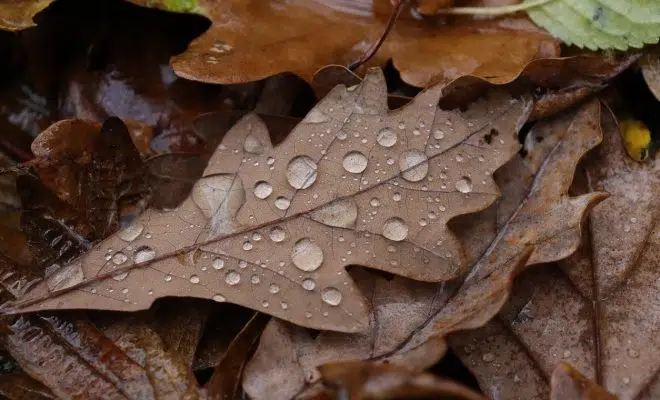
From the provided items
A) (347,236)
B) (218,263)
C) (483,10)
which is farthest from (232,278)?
(483,10)

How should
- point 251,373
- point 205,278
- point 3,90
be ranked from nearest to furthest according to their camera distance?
point 251,373 → point 205,278 → point 3,90

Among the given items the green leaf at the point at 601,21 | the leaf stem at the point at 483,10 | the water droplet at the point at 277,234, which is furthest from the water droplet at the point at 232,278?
the green leaf at the point at 601,21

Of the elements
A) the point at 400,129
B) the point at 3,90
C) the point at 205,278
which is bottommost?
the point at 3,90

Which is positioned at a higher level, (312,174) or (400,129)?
(400,129)

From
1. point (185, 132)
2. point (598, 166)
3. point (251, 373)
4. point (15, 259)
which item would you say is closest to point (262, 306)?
point (251, 373)

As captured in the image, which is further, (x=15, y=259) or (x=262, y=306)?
(x=15, y=259)

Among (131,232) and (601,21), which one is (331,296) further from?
(601,21)

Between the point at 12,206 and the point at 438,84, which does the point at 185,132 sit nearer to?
the point at 12,206
